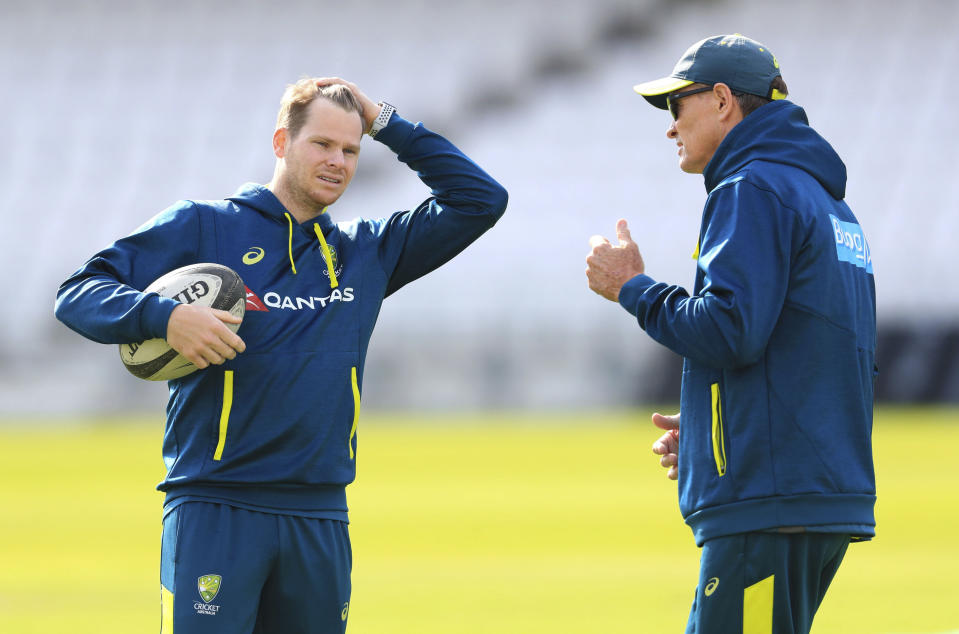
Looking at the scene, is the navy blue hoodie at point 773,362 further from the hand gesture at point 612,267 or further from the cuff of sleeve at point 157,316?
the cuff of sleeve at point 157,316

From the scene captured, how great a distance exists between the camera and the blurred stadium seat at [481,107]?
28.0m

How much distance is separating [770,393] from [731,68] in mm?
963

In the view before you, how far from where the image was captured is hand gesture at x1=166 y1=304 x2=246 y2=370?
3477mm

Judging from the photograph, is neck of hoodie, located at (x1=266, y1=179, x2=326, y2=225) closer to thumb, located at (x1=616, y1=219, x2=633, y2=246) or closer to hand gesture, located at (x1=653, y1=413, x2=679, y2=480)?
thumb, located at (x1=616, y1=219, x2=633, y2=246)

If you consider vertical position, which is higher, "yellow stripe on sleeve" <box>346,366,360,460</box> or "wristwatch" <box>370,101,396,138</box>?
"wristwatch" <box>370,101,396,138</box>

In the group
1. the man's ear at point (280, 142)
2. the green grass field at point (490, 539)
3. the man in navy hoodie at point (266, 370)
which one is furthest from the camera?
the green grass field at point (490, 539)

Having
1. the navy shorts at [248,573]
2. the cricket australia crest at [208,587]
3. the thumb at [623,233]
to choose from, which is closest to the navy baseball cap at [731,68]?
the thumb at [623,233]

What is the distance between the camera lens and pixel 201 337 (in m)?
3.48

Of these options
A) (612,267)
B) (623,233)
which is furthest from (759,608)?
(623,233)

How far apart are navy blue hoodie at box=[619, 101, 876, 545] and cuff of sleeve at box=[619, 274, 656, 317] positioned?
8 cm

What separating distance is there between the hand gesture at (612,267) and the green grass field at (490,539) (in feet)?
11.4

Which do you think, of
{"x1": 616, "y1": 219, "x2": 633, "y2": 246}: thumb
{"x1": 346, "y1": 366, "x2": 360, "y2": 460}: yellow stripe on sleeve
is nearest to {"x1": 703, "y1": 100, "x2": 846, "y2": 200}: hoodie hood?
{"x1": 616, "y1": 219, "x2": 633, "y2": 246}: thumb

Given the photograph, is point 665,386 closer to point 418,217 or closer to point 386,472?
point 386,472

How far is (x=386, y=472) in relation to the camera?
1429cm
